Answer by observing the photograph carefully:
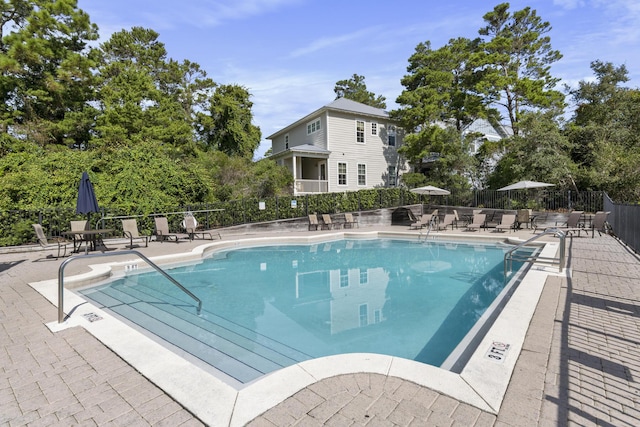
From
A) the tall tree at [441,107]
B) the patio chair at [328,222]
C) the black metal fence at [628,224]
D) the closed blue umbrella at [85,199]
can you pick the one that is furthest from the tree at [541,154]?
the closed blue umbrella at [85,199]

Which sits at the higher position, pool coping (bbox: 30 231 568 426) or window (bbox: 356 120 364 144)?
window (bbox: 356 120 364 144)

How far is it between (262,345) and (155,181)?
12248mm

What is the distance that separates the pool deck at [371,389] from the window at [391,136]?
21.9 m

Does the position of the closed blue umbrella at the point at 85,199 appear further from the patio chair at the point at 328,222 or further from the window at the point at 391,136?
the window at the point at 391,136

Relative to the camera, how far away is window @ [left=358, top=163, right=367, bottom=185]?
78.7ft

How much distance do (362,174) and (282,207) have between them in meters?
9.13

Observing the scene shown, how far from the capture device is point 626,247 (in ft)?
31.3

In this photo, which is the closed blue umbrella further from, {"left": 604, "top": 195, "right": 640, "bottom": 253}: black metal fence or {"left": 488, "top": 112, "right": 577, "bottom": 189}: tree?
{"left": 488, "top": 112, "right": 577, "bottom": 189}: tree

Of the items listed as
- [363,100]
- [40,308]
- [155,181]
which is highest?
[363,100]

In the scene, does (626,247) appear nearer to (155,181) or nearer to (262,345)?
(262,345)

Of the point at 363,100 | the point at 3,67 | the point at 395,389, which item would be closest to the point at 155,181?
the point at 3,67

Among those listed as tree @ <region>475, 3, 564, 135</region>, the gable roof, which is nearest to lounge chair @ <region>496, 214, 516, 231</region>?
tree @ <region>475, 3, 564, 135</region>

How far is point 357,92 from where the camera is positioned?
148 ft

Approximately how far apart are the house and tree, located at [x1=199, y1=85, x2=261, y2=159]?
299 cm
